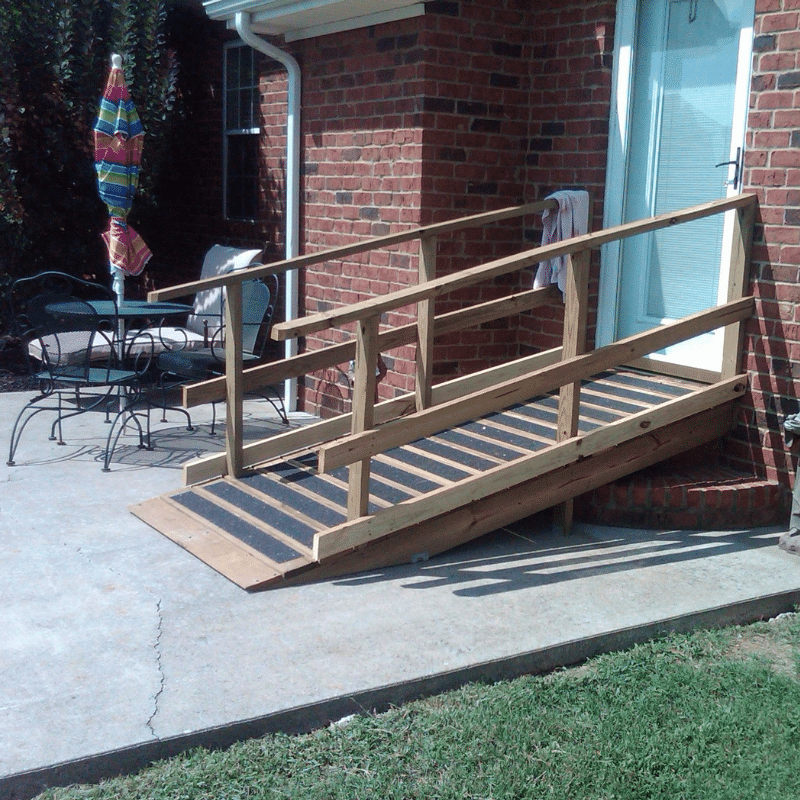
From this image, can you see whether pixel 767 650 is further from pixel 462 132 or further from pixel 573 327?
pixel 462 132

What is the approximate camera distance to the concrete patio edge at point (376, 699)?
2.90 m

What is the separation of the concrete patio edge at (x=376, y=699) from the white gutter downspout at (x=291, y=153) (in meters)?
3.86

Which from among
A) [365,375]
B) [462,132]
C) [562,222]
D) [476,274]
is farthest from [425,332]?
[365,375]

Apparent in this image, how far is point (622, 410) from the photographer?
17.1 feet

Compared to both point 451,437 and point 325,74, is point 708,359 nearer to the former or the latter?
point 451,437

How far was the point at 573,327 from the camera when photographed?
15.3 ft

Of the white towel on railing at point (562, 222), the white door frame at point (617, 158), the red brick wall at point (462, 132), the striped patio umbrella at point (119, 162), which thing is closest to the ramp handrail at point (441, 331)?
the white towel on railing at point (562, 222)

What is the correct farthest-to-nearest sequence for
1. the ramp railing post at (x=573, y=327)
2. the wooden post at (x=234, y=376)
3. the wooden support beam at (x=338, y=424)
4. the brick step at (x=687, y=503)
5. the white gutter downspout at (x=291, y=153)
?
the white gutter downspout at (x=291, y=153) → the wooden support beam at (x=338, y=424) → the wooden post at (x=234, y=376) → the brick step at (x=687, y=503) → the ramp railing post at (x=573, y=327)

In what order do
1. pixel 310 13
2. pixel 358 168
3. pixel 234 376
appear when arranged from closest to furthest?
pixel 234 376, pixel 310 13, pixel 358 168

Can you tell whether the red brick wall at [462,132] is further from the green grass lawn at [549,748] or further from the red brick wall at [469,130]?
the green grass lawn at [549,748]

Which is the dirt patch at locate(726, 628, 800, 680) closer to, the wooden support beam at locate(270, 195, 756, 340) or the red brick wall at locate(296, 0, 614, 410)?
the wooden support beam at locate(270, 195, 756, 340)

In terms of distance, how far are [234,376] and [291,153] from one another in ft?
8.89

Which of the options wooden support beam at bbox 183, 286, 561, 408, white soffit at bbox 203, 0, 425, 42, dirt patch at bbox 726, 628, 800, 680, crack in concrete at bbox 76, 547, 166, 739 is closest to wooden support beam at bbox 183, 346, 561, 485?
wooden support beam at bbox 183, 286, 561, 408

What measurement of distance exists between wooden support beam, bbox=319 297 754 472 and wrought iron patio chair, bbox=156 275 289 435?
8.15ft
